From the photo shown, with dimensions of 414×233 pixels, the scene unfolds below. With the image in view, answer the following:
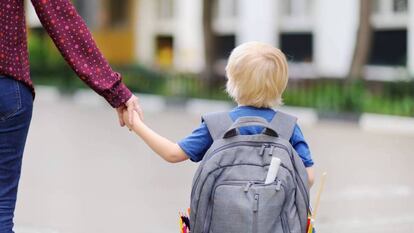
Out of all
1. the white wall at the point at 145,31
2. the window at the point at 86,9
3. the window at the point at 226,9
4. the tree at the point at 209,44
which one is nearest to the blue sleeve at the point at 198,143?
the tree at the point at 209,44

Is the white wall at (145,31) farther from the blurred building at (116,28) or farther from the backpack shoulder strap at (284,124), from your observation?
the backpack shoulder strap at (284,124)

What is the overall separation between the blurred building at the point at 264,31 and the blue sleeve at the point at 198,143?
1383 cm

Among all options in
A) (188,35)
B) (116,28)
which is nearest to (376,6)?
(188,35)

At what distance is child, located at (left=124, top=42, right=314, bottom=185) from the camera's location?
3.60m

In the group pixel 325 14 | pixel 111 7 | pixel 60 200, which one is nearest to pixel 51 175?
pixel 60 200

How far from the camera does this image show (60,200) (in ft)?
28.1

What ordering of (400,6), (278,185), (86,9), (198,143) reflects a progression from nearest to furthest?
1. (278,185)
2. (198,143)
3. (400,6)
4. (86,9)

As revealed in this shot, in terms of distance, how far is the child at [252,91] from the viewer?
11.8ft

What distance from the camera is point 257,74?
3586 mm

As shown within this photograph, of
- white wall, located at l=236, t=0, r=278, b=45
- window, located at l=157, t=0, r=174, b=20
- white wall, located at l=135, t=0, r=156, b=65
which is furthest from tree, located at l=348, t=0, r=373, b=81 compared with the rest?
white wall, located at l=135, t=0, r=156, b=65

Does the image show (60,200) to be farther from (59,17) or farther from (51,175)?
(59,17)

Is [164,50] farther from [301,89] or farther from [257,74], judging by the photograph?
[257,74]

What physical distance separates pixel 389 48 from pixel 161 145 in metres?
17.4

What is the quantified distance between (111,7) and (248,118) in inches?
1067
